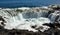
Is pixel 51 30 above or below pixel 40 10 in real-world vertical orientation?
below

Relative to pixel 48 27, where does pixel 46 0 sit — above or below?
above

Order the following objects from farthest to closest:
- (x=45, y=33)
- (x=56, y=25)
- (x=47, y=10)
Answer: (x=47, y=10) < (x=56, y=25) < (x=45, y=33)

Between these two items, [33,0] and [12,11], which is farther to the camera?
[33,0]

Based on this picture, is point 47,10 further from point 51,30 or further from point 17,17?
point 51,30

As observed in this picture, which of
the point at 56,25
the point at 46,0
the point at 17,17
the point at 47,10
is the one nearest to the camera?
the point at 56,25

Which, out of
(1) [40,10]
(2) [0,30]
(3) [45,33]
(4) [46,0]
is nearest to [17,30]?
(2) [0,30]

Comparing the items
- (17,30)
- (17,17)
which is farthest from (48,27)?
(17,17)

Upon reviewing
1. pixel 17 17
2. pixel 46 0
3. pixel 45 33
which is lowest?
pixel 45 33

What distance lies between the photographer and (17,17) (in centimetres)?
1349

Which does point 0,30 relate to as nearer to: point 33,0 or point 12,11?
point 12,11

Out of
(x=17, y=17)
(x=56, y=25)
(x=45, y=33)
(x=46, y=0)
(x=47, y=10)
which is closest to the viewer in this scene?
(x=45, y=33)

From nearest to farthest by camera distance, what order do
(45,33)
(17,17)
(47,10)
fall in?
(45,33) → (17,17) → (47,10)

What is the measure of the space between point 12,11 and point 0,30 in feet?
15.1

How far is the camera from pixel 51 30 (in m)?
9.59
